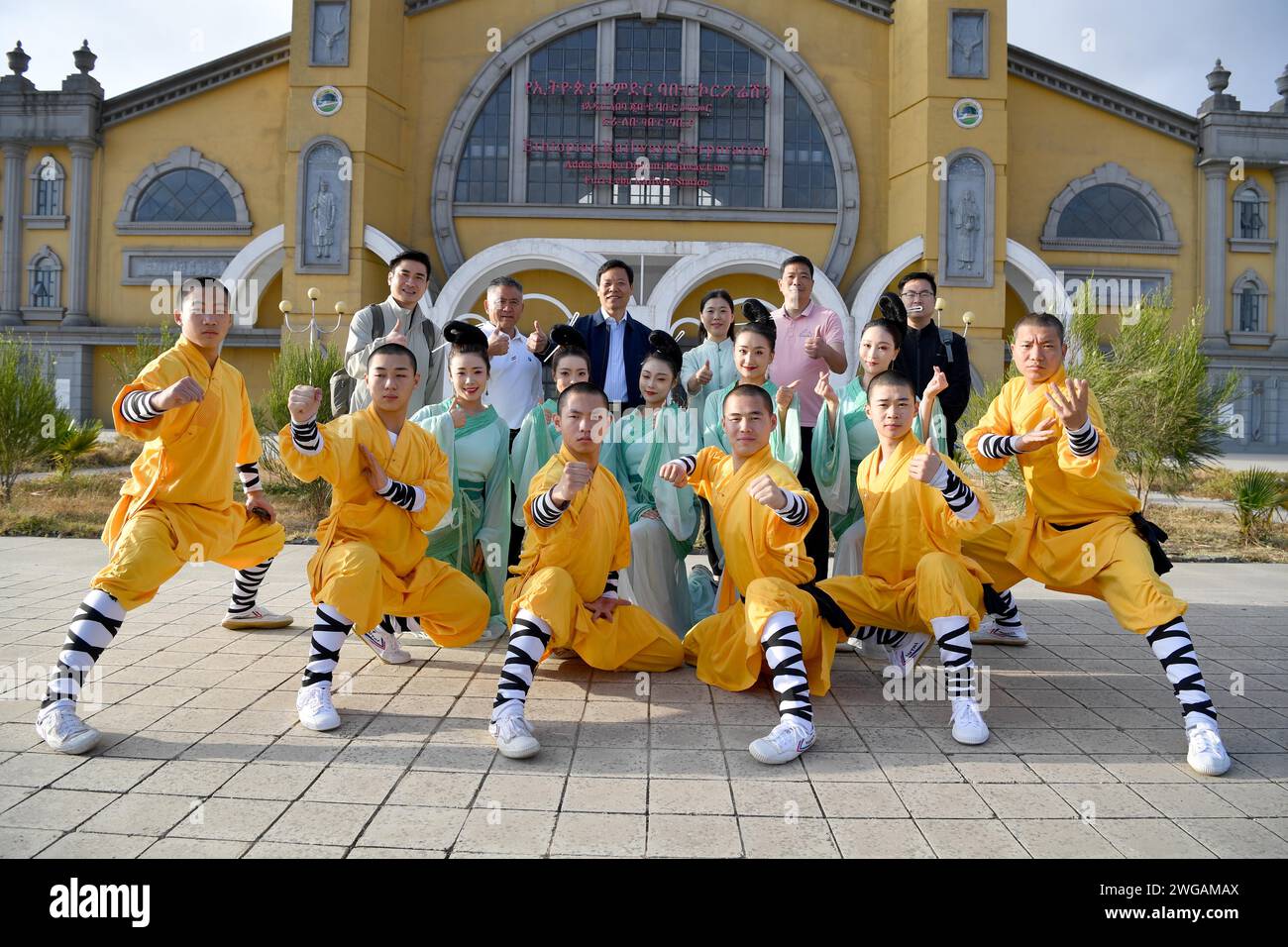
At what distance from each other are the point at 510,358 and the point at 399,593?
2.37 m

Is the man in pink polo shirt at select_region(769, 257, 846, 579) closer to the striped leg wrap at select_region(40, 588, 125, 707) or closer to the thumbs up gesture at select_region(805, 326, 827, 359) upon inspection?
the thumbs up gesture at select_region(805, 326, 827, 359)

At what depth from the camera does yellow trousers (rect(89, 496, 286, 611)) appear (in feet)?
12.0

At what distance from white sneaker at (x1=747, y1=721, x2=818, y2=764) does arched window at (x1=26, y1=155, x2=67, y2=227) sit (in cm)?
2670

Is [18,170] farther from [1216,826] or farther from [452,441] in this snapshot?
[1216,826]

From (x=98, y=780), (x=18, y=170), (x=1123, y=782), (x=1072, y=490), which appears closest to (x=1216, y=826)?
(x=1123, y=782)

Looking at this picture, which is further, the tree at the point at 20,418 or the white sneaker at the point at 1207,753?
the tree at the point at 20,418

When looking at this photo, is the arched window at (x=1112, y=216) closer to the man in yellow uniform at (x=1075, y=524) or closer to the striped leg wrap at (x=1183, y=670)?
the man in yellow uniform at (x=1075, y=524)

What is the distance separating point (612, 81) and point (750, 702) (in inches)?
820

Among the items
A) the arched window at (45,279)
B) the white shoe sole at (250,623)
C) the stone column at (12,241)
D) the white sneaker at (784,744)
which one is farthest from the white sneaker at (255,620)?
the stone column at (12,241)

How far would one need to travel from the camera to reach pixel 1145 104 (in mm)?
22844

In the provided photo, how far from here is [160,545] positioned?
12.5ft

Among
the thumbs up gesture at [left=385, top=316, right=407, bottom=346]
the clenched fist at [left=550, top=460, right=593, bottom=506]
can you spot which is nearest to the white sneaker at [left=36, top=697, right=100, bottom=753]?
the clenched fist at [left=550, top=460, right=593, bottom=506]

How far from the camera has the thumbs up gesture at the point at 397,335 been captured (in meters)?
5.60

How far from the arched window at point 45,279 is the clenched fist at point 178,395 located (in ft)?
79.9
